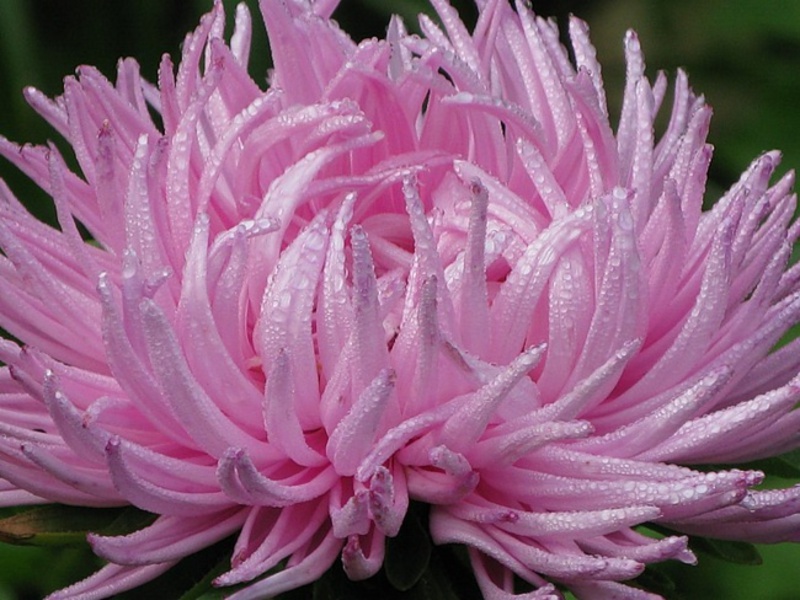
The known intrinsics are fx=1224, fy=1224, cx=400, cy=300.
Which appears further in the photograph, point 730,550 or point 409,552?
point 730,550

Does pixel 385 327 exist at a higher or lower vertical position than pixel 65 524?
higher

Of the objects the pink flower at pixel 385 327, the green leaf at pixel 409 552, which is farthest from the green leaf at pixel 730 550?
the green leaf at pixel 409 552

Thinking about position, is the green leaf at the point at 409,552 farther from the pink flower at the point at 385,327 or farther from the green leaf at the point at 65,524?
the green leaf at the point at 65,524

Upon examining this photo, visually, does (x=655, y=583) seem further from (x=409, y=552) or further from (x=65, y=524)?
(x=65, y=524)

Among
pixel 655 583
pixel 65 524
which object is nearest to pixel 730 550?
pixel 655 583

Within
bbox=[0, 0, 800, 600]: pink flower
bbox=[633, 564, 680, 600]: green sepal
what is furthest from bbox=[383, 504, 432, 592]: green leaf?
bbox=[633, 564, 680, 600]: green sepal

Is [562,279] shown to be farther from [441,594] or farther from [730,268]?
[441,594]
